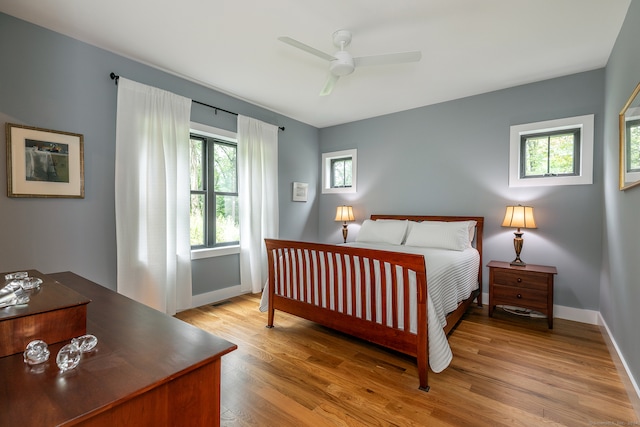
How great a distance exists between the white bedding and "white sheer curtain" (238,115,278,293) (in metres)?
1.00

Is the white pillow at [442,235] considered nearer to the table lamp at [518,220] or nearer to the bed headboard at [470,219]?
the bed headboard at [470,219]

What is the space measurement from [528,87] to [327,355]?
3.52 m

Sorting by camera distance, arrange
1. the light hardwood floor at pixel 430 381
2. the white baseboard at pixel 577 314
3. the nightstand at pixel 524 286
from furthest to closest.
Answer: the white baseboard at pixel 577 314 < the nightstand at pixel 524 286 < the light hardwood floor at pixel 430 381

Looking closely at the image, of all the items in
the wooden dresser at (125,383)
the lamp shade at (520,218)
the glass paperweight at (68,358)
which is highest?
the lamp shade at (520,218)

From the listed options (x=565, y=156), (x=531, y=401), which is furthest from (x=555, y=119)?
(x=531, y=401)

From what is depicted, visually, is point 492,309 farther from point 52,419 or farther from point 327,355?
point 52,419

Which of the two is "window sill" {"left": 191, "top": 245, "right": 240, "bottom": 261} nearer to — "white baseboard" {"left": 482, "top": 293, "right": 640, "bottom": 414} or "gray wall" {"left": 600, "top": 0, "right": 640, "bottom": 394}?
"white baseboard" {"left": 482, "top": 293, "right": 640, "bottom": 414}

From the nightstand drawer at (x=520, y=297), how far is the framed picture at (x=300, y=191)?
2.92m

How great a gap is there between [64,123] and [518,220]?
4328 mm

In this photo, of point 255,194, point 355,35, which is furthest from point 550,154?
point 255,194

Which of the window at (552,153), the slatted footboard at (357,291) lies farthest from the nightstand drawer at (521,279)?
the slatted footboard at (357,291)

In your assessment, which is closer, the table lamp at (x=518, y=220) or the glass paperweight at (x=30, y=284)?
→ the glass paperweight at (x=30, y=284)

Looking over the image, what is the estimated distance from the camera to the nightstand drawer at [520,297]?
9.34ft

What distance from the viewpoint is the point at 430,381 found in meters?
1.99
